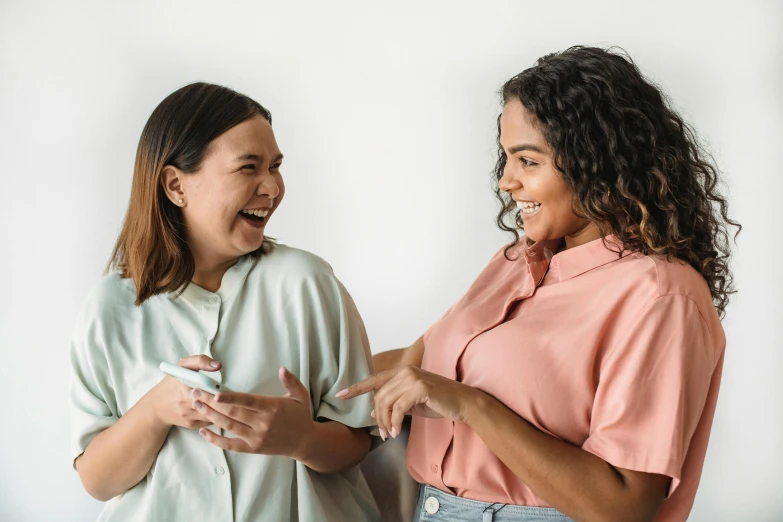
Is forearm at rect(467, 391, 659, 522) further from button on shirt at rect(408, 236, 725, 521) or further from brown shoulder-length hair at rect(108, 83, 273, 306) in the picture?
brown shoulder-length hair at rect(108, 83, 273, 306)

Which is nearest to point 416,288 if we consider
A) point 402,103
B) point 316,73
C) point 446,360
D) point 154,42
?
point 402,103

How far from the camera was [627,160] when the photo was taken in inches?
67.6

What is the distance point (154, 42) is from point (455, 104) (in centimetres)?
104

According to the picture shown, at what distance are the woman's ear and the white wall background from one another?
109 cm

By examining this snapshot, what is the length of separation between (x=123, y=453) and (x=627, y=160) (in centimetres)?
117

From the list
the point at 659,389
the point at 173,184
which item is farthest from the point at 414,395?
the point at 173,184

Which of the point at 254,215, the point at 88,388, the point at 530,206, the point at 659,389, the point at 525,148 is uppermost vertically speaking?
the point at 525,148

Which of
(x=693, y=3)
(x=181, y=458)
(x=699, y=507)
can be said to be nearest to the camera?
(x=181, y=458)

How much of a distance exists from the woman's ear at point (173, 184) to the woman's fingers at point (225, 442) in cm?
51

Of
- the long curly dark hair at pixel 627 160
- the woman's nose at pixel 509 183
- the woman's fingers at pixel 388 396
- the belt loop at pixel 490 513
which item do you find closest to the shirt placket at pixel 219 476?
the woman's fingers at pixel 388 396

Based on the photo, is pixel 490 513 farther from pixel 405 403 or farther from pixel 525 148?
pixel 525 148

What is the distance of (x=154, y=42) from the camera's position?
9.70ft

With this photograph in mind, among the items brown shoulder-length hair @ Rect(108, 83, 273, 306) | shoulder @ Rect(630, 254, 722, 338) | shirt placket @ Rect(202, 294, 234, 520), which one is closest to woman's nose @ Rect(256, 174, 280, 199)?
brown shoulder-length hair @ Rect(108, 83, 273, 306)

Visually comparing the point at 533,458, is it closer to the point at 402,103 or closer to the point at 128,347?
the point at 128,347
